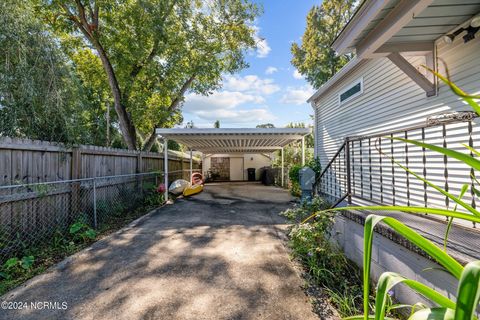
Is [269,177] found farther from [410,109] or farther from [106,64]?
[410,109]

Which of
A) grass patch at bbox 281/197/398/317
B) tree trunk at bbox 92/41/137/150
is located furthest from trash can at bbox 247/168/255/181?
grass patch at bbox 281/197/398/317

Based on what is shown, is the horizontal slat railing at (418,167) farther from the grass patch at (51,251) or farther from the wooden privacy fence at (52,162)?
the wooden privacy fence at (52,162)

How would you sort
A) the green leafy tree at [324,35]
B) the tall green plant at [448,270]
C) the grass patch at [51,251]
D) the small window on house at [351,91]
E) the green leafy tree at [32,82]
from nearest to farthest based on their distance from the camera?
the tall green plant at [448,270] < the grass patch at [51,251] < the green leafy tree at [32,82] < the small window on house at [351,91] < the green leafy tree at [324,35]

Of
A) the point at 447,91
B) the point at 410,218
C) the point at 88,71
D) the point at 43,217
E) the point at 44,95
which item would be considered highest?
the point at 88,71

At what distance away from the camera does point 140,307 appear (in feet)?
7.21

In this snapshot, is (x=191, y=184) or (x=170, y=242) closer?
(x=170, y=242)

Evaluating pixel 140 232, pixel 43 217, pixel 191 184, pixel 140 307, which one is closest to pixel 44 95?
pixel 43 217

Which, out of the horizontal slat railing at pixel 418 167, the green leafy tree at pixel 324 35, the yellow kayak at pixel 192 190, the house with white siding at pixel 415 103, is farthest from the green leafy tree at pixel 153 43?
the horizontal slat railing at pixel 418 167

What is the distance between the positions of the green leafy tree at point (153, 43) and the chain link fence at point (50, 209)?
3.75 metres

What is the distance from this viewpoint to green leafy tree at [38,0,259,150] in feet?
25.6

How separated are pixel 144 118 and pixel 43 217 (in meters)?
6.10

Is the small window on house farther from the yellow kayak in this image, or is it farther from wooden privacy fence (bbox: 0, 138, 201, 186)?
the yellow kayak

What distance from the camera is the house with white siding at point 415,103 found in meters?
2.08

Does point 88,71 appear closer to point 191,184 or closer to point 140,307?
point 191,184
